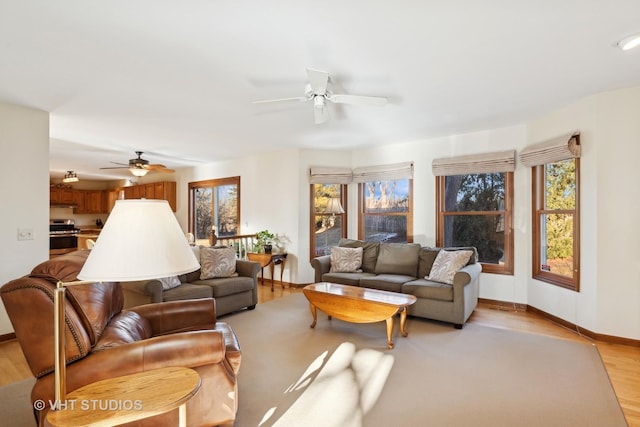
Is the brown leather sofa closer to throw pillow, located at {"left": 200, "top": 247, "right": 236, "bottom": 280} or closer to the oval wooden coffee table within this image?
the oval wooden coffee table

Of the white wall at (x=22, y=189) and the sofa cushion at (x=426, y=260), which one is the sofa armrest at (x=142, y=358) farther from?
the sofa cushion at (x=426, y=260)

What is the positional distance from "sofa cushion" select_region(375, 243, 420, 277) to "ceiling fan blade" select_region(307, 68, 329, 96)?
2.71 meters

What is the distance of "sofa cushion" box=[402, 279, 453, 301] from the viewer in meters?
3.61

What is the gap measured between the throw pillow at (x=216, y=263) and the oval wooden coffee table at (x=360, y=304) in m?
1.20

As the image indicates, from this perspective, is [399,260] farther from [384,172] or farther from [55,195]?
[55,195]

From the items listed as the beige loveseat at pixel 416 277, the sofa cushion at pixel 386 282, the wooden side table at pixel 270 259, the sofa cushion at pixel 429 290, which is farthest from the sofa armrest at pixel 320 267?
the sofa cushion at pixel 429 290

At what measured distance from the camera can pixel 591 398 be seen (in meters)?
2.26

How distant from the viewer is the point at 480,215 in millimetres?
4711

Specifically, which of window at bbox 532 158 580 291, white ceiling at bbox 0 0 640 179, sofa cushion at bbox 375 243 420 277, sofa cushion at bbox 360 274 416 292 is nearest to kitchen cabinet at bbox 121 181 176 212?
white ceiling at bbox 0 0 640 179

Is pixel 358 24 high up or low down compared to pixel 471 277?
up

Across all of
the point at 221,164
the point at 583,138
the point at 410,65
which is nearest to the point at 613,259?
the point at 583,138

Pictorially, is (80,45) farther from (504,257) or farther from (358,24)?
(504,257)

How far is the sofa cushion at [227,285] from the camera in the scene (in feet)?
12.6

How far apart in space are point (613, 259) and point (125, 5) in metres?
4.55
